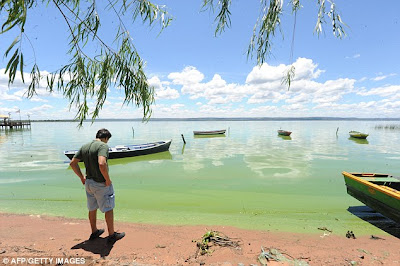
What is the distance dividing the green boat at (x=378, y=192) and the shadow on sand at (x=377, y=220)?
371 millimetres

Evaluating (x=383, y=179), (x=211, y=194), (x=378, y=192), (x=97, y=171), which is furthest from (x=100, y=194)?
(x=383, y=179)

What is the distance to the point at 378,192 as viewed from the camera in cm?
634

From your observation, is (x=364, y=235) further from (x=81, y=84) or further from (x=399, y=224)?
(x=81, y=84)

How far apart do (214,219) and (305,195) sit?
508 cm

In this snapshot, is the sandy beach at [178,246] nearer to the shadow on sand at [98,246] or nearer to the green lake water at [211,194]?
the shadow on sand at [98,246]

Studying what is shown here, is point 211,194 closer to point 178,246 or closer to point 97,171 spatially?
point 178,246

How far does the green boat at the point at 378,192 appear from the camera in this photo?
591 cm

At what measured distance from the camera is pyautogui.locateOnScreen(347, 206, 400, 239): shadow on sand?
6152mm

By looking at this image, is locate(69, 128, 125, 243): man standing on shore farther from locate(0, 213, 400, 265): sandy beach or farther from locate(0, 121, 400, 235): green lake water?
locate(0, 121, 400, 235): green lake water

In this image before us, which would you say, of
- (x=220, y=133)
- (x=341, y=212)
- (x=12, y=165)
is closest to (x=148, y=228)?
(x=341, y=212)

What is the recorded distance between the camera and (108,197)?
4.26m

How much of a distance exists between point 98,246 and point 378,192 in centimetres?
744

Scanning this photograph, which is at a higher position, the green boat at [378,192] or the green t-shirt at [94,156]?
the green t-shirt at [94,156]

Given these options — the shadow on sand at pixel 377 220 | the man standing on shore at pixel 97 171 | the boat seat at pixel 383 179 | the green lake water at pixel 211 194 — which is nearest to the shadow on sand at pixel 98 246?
the man standing on shore at pixel 97 171
